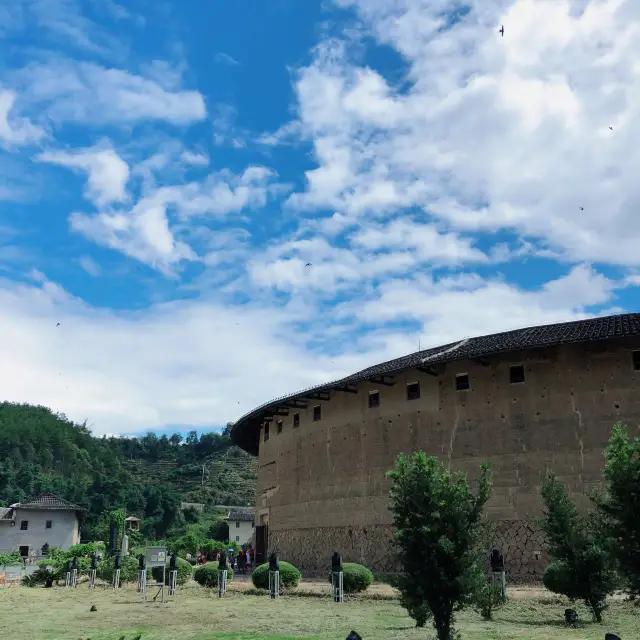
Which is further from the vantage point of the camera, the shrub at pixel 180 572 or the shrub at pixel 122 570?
the shrub at pixel 122 570

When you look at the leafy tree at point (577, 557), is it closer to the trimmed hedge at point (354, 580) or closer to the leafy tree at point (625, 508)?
the leafy tree at point (625, 508)

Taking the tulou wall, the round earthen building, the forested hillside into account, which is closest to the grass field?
the tulou wall

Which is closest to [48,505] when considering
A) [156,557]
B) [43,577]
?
[43,577]

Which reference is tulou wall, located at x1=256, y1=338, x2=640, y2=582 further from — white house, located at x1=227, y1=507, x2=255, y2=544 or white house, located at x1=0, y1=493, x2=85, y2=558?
white house, located at x1=0, y1=493, x2=85, y2=558

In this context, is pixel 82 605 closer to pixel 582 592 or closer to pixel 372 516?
pixel 372 516

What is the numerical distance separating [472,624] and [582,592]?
226 centimetres

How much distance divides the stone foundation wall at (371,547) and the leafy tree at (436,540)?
21.4 ft

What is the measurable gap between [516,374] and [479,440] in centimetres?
249

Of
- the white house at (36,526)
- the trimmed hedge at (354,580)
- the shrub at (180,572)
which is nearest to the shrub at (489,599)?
the trimmed hedge at (354,580)

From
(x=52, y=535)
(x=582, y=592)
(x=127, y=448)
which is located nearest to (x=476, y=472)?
(x=582, y=592)

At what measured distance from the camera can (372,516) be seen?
23.2 m

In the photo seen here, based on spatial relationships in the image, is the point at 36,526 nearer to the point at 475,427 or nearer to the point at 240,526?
the point at 240,526

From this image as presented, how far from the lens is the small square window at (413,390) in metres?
23.4

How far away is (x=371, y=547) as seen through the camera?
22719 millimetres
